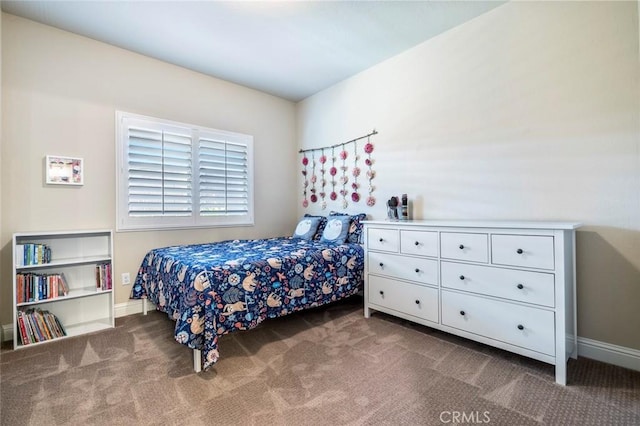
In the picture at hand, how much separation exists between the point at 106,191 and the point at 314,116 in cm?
259

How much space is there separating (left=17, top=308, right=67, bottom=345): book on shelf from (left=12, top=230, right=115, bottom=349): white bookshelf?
47 millimetres

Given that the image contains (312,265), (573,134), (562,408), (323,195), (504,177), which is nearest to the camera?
(562,408)

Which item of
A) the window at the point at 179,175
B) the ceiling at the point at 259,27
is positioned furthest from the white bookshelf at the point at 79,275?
the ceiling at the point at 259,27

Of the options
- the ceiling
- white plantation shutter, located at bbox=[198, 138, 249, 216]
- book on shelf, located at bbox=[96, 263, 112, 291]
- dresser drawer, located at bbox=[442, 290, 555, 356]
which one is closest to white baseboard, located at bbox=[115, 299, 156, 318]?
book on shelf, located at bbox=[96, 263, 112, 291]

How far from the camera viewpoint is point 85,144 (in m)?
2.65

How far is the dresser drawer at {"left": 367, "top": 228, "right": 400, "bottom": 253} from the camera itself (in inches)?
96.4

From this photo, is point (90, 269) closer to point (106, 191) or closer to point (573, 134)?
point (106, 191)

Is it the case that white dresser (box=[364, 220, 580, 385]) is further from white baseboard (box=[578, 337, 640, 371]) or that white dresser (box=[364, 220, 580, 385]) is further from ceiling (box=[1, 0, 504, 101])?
ceiling (box=[1, 0, 504, 101])

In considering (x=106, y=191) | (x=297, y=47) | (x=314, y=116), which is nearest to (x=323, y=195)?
(x=314, y=116)

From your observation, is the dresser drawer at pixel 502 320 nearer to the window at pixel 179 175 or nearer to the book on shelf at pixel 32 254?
the window at pixel 179 175

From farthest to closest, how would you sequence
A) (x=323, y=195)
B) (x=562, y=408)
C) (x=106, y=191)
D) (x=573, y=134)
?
(x=323, y=195)
(x=106, y=191)
(x=573, y=134)
(x=562, y=408)

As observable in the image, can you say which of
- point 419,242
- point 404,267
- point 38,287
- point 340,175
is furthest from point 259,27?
point 38,287

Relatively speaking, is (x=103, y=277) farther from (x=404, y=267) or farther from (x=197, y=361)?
(x=404, y=267)

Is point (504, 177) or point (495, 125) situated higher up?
point (495, 125)
